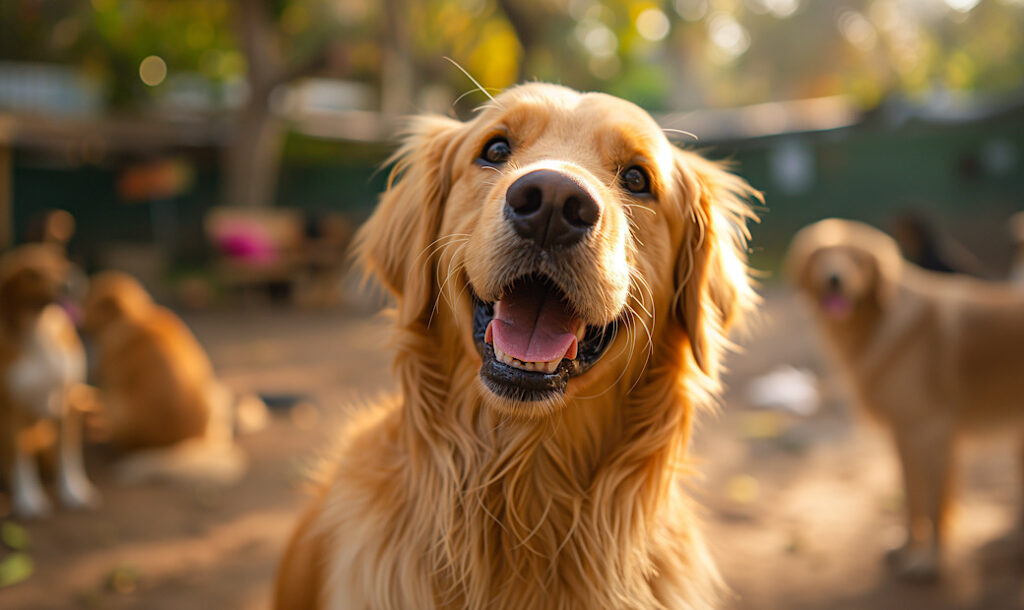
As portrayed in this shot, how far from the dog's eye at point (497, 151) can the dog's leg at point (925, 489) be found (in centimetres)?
314

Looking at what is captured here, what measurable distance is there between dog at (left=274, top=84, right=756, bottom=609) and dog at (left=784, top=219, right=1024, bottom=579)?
2.20 metres

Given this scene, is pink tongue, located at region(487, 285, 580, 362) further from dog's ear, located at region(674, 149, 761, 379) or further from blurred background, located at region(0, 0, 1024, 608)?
blurred background, located at region(0, 0, 1024, 608)

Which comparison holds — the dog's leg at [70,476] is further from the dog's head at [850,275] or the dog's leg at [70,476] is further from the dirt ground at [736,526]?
the dog's head at [850,275]

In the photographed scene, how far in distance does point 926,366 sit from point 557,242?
3.14m

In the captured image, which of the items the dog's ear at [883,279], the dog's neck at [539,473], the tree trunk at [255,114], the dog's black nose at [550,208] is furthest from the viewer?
the tree trunk at [255,114]

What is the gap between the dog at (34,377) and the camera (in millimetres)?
3979

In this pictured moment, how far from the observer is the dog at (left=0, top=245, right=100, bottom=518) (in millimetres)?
3979

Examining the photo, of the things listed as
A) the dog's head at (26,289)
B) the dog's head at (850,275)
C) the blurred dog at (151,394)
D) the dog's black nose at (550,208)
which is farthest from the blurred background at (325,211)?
the dog's head at (26,289)

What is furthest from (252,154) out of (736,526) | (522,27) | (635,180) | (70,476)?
(635,180)

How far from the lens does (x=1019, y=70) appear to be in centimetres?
3353

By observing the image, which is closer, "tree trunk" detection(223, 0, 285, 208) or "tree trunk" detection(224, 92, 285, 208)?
"tree trunk" detection(223, 0, 285, 208)

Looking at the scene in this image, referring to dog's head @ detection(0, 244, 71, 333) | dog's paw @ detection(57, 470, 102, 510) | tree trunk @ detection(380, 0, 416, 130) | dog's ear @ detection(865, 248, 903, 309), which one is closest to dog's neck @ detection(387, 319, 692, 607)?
dog's ear @ detection(865, 248, 903, 309)

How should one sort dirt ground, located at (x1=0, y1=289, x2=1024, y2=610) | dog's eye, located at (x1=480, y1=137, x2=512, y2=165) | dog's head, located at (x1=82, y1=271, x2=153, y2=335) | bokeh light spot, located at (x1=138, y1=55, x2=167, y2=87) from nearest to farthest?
dog's eye, located at (x1=480, y1=137, x2=512, y2=165)
dirt ground, located at (x1=0, y1=289, x2=1024, y2=610)
dog's head, located at (x1=82, y1=271, x2=153, y2=335)
bokeh light spot, located at (x1=138, y1=55, x2=167, y2=87)

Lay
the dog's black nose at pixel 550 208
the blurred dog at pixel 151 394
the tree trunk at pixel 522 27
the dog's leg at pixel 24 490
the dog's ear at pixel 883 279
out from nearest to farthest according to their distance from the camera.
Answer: the dog's black nose at pixel 550 208, the dog's ear at pixel 883 279, the dog's leg at pixel 24 490, the blurred dog at pixel 151 394, the tree trunk at pixel 522 27
